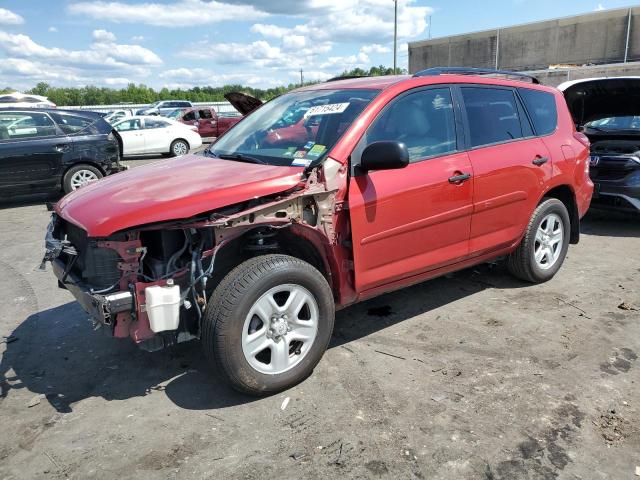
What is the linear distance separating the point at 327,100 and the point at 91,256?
1958mm

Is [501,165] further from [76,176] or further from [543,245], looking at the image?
[76,176]

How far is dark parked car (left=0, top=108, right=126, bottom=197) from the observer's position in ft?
30.3

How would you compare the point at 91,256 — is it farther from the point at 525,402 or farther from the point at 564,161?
the point at 564,161

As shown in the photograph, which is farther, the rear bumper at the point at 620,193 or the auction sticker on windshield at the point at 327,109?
the rear bumper at the point at 620,193

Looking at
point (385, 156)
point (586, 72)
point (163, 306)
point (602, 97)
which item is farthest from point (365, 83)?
point (586, 72)

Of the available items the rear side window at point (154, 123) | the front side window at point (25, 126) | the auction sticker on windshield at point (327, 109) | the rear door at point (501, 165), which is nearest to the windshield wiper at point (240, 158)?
the auction sticker on windshield at point (327, 109)

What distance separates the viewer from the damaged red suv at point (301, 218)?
9.67 ft

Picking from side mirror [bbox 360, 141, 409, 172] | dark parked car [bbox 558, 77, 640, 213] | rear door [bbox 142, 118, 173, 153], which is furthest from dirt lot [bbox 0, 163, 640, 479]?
rear door [bbox 142, 118, 173, 153]

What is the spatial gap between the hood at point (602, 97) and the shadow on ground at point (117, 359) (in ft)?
12.9

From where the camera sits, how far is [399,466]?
2.58 metres

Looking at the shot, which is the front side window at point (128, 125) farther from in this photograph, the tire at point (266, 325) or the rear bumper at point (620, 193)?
the tire at point (266, 325)

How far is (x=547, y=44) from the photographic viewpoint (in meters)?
43.9

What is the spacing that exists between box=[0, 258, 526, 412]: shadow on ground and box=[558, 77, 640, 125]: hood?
3938mm

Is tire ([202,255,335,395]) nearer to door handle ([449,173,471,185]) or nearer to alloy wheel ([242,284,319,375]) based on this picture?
alloy wheel ([242,284,319,375])
